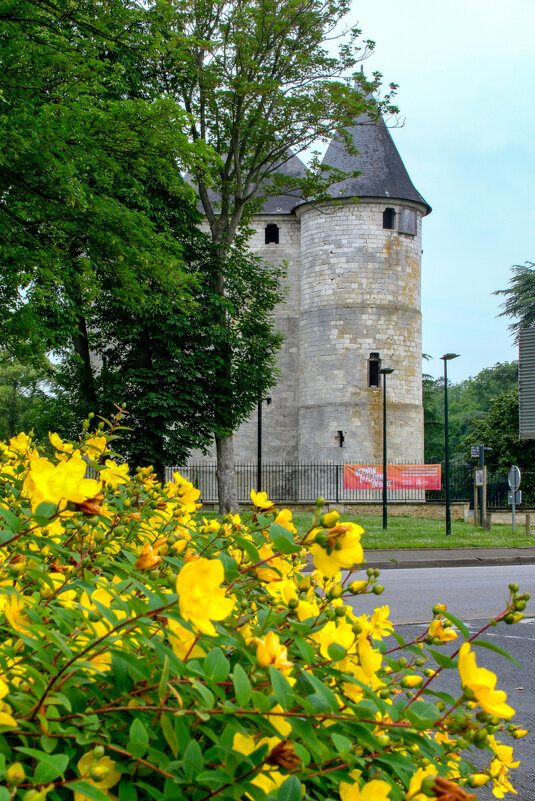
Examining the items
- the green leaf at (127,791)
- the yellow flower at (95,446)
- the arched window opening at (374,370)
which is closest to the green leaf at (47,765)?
the green leaf at (127,791)

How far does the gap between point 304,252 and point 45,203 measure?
964 inches

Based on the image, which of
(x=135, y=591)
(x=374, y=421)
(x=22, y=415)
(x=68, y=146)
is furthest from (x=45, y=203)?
(x=22, y=415)

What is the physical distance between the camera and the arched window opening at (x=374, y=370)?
34594 millimetres

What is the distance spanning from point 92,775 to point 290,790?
0.84 feet

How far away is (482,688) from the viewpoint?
Answer: 1.18 metres

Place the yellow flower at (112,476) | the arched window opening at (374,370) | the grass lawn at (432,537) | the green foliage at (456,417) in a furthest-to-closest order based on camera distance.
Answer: the green foliage at (456,417) → the arched window opening at (374,370) → the grass lawn at (432,537) → the yellow flower at (112,476)

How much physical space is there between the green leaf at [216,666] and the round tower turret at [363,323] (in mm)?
32943

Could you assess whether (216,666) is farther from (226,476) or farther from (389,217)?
(389,217)

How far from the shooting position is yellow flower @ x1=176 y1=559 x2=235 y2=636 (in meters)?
1.16

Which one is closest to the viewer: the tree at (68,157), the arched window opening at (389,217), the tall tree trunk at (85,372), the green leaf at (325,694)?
the green leaf at (325,694)

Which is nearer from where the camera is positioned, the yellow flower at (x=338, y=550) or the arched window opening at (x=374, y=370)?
the yellow flower at (x=338, y=550)

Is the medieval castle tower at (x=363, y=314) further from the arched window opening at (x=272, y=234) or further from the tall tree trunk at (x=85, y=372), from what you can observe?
the tall tree trunk at (x=85, y=372)

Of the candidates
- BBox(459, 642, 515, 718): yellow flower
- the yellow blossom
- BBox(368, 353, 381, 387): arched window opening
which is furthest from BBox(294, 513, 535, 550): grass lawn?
the yellow blossom

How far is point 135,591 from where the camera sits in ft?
5.32
